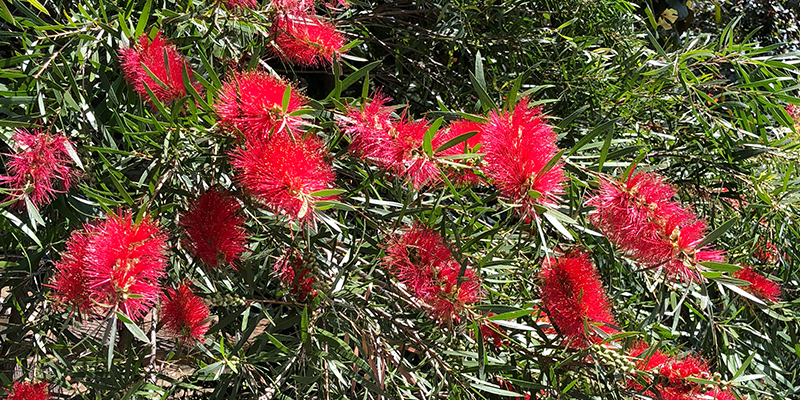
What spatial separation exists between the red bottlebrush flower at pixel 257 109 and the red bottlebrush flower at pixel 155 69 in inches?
3.8

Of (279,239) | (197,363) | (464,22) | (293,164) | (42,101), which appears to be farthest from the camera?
(464,22)

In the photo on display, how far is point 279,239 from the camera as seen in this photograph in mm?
983

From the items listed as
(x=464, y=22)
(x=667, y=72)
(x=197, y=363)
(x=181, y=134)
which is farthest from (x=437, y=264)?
(x=464, y=22)

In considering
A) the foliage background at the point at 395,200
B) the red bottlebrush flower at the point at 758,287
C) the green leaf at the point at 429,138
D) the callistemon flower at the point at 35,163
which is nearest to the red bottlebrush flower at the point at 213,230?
the foliage background at the point at 395,200

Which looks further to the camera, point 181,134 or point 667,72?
point 667,72

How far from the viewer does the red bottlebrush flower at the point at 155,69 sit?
812mm

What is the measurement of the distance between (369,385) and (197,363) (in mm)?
366

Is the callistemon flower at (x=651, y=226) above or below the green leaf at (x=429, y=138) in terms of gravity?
below

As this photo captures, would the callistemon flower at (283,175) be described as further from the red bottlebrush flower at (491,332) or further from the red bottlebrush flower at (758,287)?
the red bottlebrush flower at (758,287)

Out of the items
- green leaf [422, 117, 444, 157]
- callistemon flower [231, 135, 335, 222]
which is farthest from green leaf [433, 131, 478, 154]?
callistemon flower [231, 135, 335, 222]

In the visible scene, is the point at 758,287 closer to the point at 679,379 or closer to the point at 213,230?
the point at 679,379

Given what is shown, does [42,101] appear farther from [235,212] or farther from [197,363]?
[197,363]

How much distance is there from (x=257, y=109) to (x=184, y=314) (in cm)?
38

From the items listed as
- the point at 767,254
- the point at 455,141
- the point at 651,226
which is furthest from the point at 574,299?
the point at 767,254
